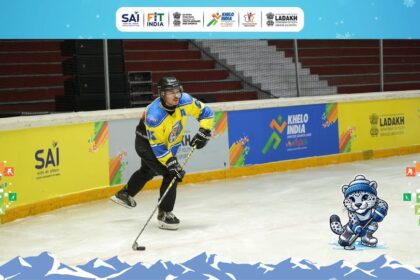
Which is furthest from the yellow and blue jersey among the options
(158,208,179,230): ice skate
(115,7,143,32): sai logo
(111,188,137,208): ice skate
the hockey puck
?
(115,7,143,32): sai logo

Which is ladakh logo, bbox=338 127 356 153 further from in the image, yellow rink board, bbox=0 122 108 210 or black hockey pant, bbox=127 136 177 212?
black hockey pant, bbox=127 136 177 212

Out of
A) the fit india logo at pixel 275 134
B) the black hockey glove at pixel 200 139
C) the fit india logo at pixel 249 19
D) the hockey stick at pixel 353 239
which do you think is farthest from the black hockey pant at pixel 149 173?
the fit india logo at pixel 275 134

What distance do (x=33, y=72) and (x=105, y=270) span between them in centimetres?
722

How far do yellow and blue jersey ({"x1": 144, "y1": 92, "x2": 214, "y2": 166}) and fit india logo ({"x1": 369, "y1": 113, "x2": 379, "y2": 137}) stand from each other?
19.3 ft

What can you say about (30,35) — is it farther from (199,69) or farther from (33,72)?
(199,69)

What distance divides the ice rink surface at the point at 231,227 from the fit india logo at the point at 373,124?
232 centimetres

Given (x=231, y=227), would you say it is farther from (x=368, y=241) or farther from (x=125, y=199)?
(x=368, y=241)

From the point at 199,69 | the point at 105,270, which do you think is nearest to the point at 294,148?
the point at 199,69

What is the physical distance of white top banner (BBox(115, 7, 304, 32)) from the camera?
1029cm

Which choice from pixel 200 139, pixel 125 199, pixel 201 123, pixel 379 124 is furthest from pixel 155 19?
pixel 379 124

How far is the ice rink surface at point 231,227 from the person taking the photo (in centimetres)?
667

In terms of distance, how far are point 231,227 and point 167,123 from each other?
1130mm

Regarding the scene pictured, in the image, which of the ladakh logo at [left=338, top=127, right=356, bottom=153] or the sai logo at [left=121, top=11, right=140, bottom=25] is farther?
the ladakh logo at [left=338, top=127, right=356, bottom=153]

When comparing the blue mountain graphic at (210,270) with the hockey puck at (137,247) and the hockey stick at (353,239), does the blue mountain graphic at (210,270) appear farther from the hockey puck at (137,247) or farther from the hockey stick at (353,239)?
the hockey puck at (137,247)
